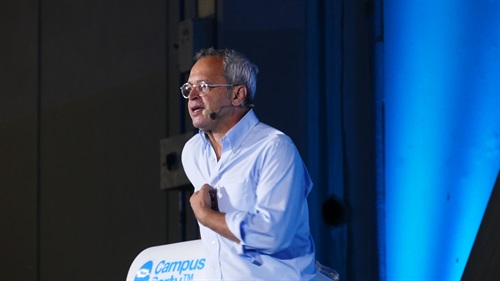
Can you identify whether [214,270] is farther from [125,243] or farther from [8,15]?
[8,15]

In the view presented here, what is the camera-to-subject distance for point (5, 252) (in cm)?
630

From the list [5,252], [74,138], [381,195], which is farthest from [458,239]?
[5,252]

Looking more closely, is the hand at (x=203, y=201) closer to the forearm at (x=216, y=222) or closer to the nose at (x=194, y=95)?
the forearm at (x=216, y=222)

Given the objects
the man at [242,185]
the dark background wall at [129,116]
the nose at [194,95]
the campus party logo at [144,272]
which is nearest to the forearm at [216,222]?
the man at [242,185]

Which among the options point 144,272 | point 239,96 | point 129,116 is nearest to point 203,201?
point 239,96

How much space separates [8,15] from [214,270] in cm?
424

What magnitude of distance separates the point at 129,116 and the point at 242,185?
279cm

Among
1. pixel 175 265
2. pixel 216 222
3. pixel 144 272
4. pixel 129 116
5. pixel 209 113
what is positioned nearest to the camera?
pixel 216 222

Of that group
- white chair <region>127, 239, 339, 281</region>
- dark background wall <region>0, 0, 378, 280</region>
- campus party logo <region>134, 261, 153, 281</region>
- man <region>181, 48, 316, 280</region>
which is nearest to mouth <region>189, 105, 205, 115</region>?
man <region>181, 48, 316, 280</region>

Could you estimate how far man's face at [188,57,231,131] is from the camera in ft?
8.86

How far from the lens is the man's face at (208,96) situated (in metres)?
2.70

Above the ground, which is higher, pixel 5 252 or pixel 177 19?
pixel 177 19

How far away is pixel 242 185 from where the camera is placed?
262cm

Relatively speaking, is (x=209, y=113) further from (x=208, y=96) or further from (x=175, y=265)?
(x=175, y=265)
